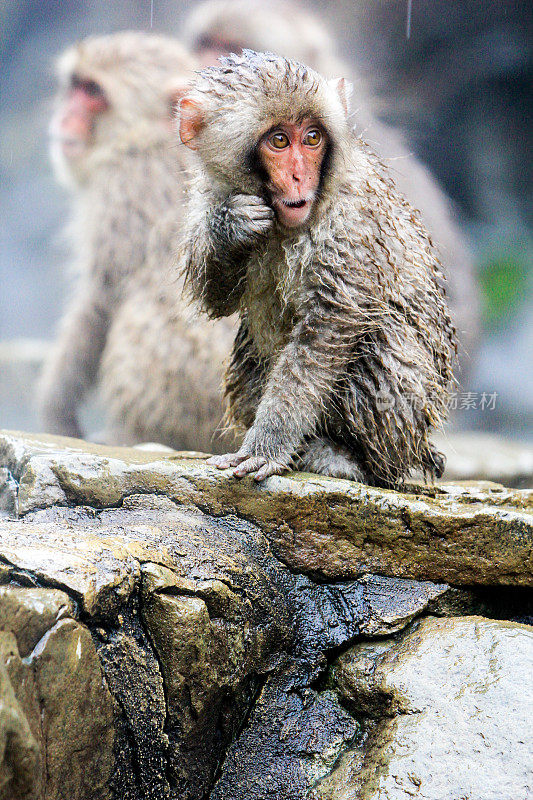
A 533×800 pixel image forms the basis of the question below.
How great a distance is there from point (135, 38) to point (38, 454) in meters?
4.40

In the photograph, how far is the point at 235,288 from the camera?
3.27 m

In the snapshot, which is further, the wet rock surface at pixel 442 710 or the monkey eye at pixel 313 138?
the monkey eye at pixel 313 138

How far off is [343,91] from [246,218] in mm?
707

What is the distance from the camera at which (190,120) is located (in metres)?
3.09

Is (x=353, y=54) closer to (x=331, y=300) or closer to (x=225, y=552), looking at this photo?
(x=331, y=300)

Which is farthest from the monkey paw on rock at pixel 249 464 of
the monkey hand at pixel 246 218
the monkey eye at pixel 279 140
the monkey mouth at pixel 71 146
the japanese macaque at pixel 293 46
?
the japanese macaque at pixel 293 46

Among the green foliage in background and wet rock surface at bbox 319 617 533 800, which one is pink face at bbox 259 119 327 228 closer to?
wet rock surface at bbox 319 617 533 800

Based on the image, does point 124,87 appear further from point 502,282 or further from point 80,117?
point 502,282

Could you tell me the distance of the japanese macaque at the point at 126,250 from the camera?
17.7 ft

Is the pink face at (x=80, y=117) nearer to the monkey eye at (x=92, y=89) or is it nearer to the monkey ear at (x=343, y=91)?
the monkey eye at (x=92, y=89)

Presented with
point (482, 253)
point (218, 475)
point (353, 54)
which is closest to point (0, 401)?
point (353, 54)

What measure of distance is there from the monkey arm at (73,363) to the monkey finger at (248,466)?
3368 millimetres

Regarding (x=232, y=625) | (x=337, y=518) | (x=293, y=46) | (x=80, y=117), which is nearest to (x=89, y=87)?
(x=80, y=117)

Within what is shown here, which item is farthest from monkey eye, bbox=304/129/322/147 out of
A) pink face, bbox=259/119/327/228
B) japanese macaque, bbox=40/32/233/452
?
japanese macaque, bbox=40/32/233/452
